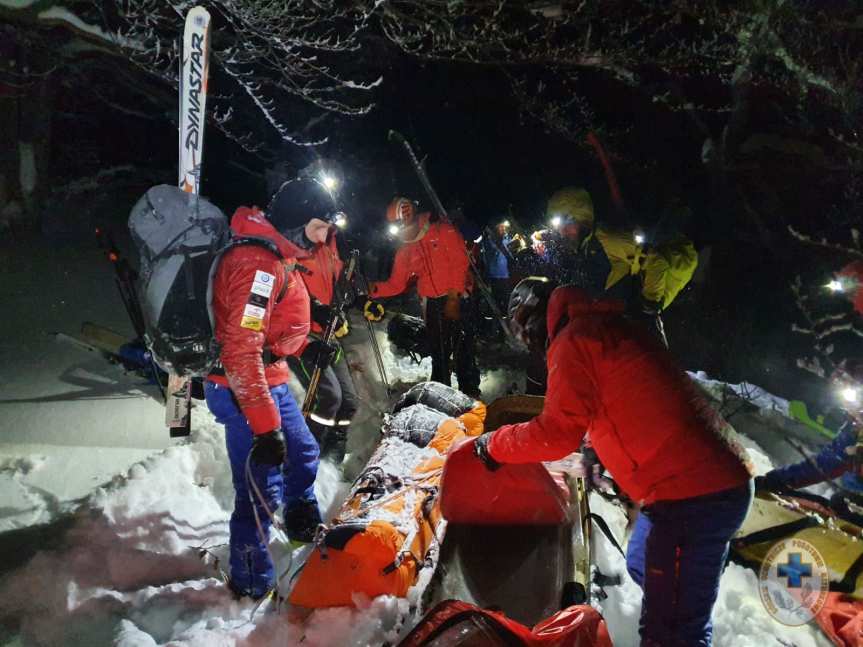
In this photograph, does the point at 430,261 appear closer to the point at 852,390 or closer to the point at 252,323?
the point at 252,323

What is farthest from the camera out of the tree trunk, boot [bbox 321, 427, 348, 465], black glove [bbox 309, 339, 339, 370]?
the tree trunk

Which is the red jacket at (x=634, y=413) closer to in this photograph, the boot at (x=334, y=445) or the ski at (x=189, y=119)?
the ski at (x=189, y=119)

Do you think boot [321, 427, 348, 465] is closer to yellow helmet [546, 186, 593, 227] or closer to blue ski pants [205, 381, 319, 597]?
blue ski pants [205, 381, 319, 597]

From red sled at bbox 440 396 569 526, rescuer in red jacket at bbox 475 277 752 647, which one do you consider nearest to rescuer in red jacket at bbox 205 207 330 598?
red sled at bbox 440 396 569 526

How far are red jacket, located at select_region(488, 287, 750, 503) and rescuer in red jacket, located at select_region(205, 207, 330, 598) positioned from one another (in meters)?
1.45

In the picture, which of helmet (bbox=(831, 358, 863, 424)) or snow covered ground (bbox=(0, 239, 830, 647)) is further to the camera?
helmet (bbox=(831, 358, 863, 424))

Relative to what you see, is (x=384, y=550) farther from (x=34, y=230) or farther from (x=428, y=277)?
(x=34, y=230)

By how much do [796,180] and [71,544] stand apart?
560 inches

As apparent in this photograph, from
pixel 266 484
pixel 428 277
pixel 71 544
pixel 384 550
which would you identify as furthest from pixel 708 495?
pixel 428 277

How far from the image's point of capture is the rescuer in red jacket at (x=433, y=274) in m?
5.85

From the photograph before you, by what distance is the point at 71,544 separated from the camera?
3.15m

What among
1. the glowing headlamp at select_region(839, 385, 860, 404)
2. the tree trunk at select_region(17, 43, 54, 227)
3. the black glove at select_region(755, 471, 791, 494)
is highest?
the tree trunk at select_region(17, 43, 54, 227)

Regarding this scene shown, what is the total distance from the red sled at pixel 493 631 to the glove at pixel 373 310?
383 centimetres

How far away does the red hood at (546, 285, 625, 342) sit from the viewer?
7.48 ft
